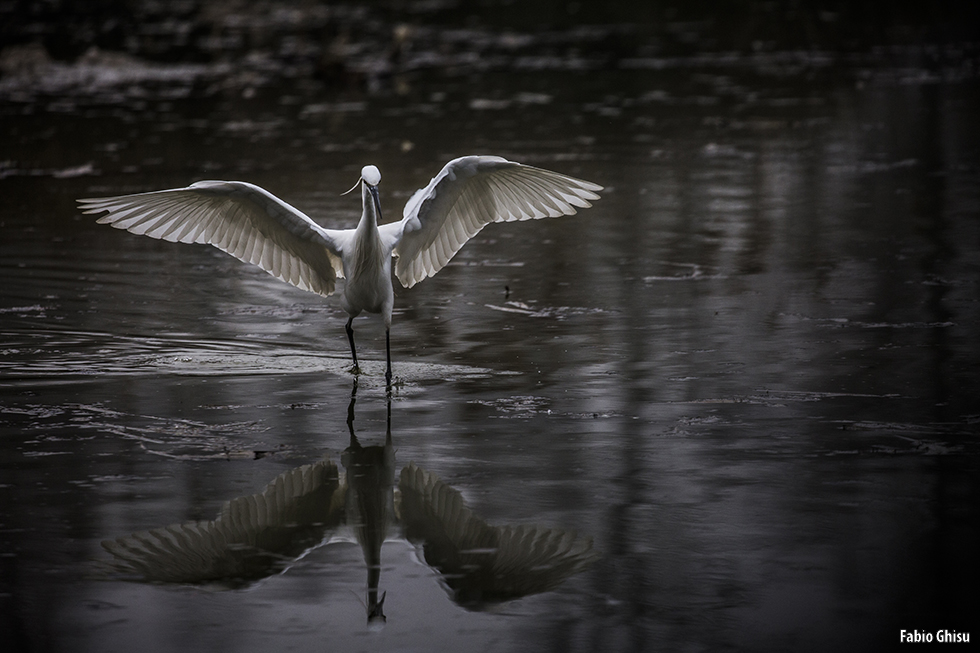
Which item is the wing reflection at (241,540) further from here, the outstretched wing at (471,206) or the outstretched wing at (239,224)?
the outstretched wing at (471,206)

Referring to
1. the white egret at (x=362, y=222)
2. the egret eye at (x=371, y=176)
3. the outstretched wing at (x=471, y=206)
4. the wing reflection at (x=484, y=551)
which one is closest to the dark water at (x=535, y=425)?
the wing reflection at (x=484, y=551)

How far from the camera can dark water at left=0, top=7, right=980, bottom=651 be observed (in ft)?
14.7

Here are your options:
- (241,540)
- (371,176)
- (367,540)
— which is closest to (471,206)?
(371,176)

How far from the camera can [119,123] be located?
1894 centimetres

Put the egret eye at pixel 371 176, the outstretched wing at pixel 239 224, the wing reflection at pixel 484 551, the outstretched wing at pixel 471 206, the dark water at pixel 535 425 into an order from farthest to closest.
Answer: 1. the outstretched wing at pixel 471 206
2. the outstretched wing at pixel 239 224
3. the egret eye at pixel 371 176
4. the wing reflection at pixel 484 551
5. the dark water at pixel 535 425

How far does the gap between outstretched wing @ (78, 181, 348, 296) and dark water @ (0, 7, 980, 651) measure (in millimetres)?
591

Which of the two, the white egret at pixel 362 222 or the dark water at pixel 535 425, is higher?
the white egret at pixel 362 222

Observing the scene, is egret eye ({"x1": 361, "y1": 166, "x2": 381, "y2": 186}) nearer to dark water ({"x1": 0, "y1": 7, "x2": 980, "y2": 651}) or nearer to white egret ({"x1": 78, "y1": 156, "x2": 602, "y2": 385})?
white egret ({"x1": 78, "y1": 156, "x2": 602, "y2": 385})

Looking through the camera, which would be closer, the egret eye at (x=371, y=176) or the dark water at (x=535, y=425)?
the dark water at (x=535, y=425)

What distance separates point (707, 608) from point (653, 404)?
2354 mm

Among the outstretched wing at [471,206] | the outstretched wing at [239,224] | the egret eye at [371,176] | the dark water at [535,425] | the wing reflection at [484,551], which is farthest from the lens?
the outstretched wing at [471,206]

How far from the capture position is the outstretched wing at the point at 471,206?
7582mm

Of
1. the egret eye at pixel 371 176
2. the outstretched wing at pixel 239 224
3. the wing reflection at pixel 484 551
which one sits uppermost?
the egret eye at pixel 371 176

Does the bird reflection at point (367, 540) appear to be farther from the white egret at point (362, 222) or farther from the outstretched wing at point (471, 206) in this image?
the outstretched wing at point (471, 206)
